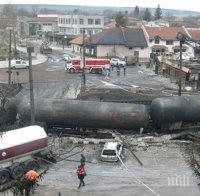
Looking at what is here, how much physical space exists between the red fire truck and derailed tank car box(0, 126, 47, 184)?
31602 millimetres

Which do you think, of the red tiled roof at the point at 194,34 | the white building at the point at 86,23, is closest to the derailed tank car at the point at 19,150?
the red tiled roof at the point at 194,34

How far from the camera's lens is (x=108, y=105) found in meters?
27.6

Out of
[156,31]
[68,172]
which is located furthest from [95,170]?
[156,31]

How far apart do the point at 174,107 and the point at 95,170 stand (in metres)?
7.17

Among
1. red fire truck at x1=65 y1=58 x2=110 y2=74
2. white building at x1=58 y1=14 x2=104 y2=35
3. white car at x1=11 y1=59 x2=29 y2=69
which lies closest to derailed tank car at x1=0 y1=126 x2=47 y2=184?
red fire truck at x1=65 y1=58 x2=110 y2=74

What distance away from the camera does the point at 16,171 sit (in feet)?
69.9

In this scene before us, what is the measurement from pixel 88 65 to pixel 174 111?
1086 inches

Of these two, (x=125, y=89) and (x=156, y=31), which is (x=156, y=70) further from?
(x=156, y=31)

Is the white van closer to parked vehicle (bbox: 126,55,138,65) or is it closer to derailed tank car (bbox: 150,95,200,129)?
derailed tank car (bbox: 150,95,200,129)

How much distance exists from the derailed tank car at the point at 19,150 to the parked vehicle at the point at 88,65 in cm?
3161

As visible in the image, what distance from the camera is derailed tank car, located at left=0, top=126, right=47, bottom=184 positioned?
21.0 meters

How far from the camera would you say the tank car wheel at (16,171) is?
21.2 m

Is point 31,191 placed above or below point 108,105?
below

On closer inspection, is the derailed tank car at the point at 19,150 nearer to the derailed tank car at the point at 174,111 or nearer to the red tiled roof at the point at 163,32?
the derailed tank car at the point at 174,111
